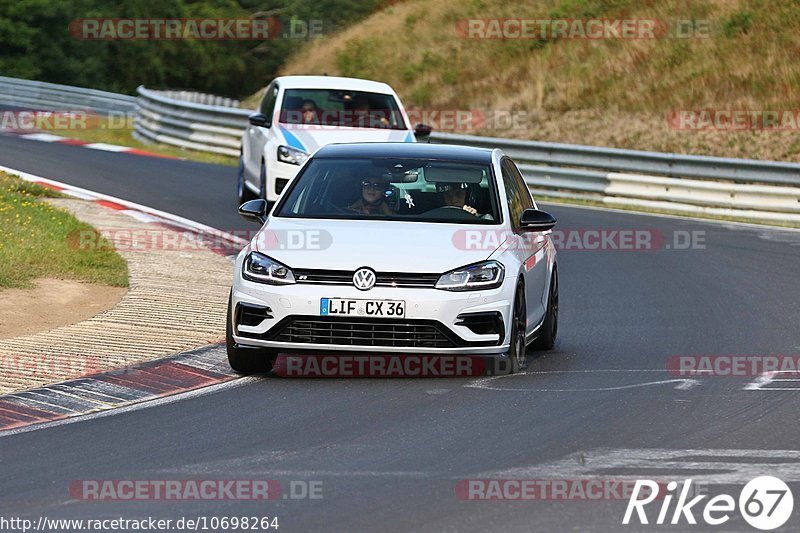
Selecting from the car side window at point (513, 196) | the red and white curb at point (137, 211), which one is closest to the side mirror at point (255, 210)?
the car side window at point (513, 196)

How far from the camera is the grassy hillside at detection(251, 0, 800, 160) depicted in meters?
32.8

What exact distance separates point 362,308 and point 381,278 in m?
0.23

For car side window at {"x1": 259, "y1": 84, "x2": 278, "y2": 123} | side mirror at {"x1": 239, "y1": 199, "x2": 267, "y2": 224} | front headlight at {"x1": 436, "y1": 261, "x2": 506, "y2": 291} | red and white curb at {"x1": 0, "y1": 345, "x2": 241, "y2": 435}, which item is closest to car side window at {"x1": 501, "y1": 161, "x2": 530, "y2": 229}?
front headlight at {"x1": 436, "y1": 261, "x2": 506, "y2": 291}

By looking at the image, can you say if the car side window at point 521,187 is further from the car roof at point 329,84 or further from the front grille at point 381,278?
the car roof at point 329,84

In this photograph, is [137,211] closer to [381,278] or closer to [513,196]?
[513,196]

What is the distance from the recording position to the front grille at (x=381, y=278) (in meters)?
9.98

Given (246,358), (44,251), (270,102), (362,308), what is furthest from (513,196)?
(270,102)

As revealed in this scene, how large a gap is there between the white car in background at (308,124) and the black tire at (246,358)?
8579mm

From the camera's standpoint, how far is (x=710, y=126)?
31.9 metres

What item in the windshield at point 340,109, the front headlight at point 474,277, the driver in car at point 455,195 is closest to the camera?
the front headlight at point 474,277

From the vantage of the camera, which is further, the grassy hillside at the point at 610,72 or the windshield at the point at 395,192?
the grassy hillside at the point at 610,72

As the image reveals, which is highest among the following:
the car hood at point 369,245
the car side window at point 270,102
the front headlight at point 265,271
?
the car side window at point 270,102

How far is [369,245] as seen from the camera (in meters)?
10.2

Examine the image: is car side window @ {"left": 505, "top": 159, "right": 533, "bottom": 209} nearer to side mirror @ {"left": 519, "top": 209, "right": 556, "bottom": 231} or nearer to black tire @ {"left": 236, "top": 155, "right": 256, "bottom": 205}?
side mirror @ {"left": 519, "top": 209, "right": 556, "bottom": 231}
